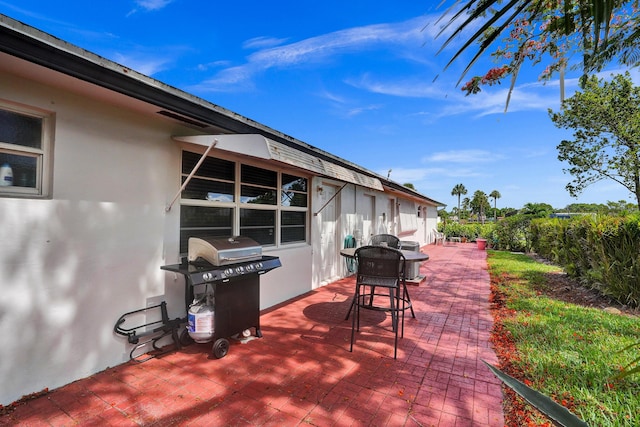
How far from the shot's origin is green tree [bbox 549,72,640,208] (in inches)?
544

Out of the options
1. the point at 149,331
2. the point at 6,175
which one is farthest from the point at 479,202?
the point at 6,175

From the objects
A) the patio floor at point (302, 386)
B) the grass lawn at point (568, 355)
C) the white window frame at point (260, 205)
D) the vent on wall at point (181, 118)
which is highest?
the vent on wall at point (181, 118)

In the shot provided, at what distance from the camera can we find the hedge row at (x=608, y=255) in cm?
568

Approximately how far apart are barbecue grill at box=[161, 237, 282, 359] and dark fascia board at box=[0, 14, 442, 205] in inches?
62.0

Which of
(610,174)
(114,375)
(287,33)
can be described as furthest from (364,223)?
(610,174)

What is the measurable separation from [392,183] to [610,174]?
14007 mm

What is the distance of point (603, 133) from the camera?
15.0 meters

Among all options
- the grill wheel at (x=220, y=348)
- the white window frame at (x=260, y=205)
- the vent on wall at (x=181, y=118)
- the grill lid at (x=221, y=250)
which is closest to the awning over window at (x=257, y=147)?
the vent on wall at (x=181, y=118)

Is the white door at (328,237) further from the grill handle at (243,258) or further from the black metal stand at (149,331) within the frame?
the black metal stand at (149,331)

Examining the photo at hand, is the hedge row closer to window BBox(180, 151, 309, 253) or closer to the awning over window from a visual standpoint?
the awning over window

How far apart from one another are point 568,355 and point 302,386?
129 inches

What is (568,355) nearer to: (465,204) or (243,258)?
(243,258)

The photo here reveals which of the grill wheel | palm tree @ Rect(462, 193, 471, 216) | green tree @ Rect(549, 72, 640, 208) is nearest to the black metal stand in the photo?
the grill wheel

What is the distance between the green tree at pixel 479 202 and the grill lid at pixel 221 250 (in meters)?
76.6
